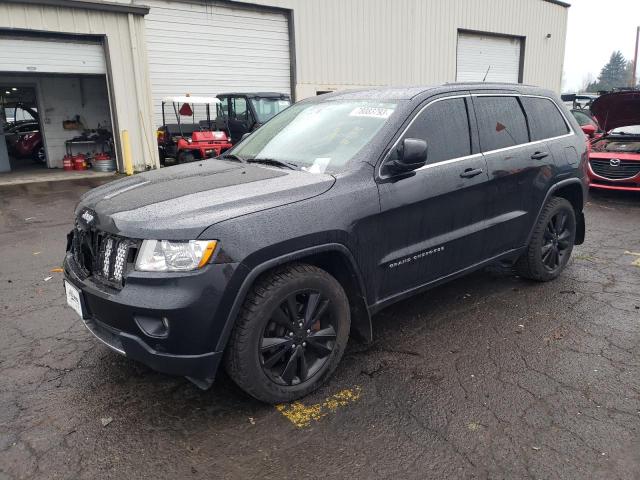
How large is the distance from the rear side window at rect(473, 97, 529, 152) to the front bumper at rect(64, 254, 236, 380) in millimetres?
2399

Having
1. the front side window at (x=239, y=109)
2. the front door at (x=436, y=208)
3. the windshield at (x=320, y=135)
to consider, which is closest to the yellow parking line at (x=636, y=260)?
the front door at (x=436, y=208)

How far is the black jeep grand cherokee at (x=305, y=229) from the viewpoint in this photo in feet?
8.29

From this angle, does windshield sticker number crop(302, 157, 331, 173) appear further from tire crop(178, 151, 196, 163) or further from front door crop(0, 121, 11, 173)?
front door crop(0, 121, 11, 173)

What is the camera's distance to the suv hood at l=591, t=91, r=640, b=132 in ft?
29.1

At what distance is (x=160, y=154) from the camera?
1452cm

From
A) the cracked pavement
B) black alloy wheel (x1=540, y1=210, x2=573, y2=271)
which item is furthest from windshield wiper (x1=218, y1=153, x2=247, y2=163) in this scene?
black alloy wheel (x1=540, y1=210, x2=573, y2=271)

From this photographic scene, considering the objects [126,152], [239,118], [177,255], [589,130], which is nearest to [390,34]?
[239,118]

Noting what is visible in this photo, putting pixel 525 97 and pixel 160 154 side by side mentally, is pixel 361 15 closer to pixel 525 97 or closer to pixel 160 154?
pixel 160 154

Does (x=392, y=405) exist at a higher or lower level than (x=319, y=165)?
lower

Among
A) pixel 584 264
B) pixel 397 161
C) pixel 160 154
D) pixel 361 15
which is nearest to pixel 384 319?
pixel 397 161

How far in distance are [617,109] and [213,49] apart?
460 inches

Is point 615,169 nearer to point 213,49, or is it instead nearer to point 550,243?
point 550,243

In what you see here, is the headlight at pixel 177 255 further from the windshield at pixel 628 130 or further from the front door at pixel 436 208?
the windshield at pixel 628 130

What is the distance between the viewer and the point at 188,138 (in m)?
13.7
